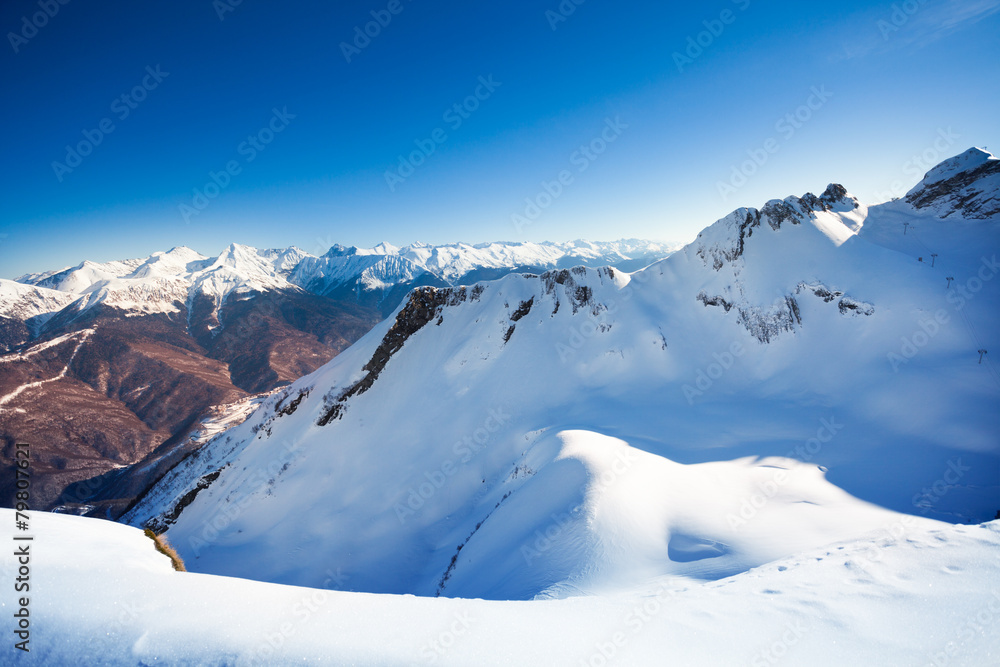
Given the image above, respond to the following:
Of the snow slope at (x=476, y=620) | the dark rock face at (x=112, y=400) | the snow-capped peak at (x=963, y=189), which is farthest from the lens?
the dark rock face at (x=112, y=400)

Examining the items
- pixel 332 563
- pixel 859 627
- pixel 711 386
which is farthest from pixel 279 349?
pixel 859 627

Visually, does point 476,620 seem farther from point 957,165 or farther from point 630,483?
point 957,165

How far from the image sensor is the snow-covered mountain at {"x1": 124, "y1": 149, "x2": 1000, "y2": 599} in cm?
1498

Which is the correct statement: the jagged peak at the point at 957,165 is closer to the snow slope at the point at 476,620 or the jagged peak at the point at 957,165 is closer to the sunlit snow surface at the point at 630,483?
the sunlit snow surface at the point at 630,483

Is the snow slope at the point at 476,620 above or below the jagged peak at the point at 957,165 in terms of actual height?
below

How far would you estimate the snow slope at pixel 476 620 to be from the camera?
3.70 metres

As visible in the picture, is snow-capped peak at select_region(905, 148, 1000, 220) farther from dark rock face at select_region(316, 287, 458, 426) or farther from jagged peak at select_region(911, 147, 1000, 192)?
dark rock face at select_region(316, 287, 458, 426)

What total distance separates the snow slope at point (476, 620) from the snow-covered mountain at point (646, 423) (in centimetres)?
415

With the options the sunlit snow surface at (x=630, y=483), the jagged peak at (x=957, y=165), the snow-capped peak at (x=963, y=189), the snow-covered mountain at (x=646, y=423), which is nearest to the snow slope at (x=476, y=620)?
the sunlit snow surface at (x=630, y=483)

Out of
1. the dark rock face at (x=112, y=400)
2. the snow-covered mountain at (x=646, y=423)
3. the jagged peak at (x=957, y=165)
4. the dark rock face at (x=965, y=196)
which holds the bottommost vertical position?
the dark rock face at (x=112, y=400)

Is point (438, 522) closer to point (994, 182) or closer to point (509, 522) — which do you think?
point (509, 522)

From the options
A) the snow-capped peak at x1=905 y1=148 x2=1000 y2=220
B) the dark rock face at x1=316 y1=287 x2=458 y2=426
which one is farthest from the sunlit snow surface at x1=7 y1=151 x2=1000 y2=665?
the snow-capped peak at x1=905 y1=148 x2=1000 y2=220

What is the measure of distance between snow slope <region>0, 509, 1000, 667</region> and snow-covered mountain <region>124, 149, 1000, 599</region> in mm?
4147

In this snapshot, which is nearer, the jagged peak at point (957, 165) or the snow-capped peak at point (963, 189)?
the snow-capped peak at point (963, 189)
